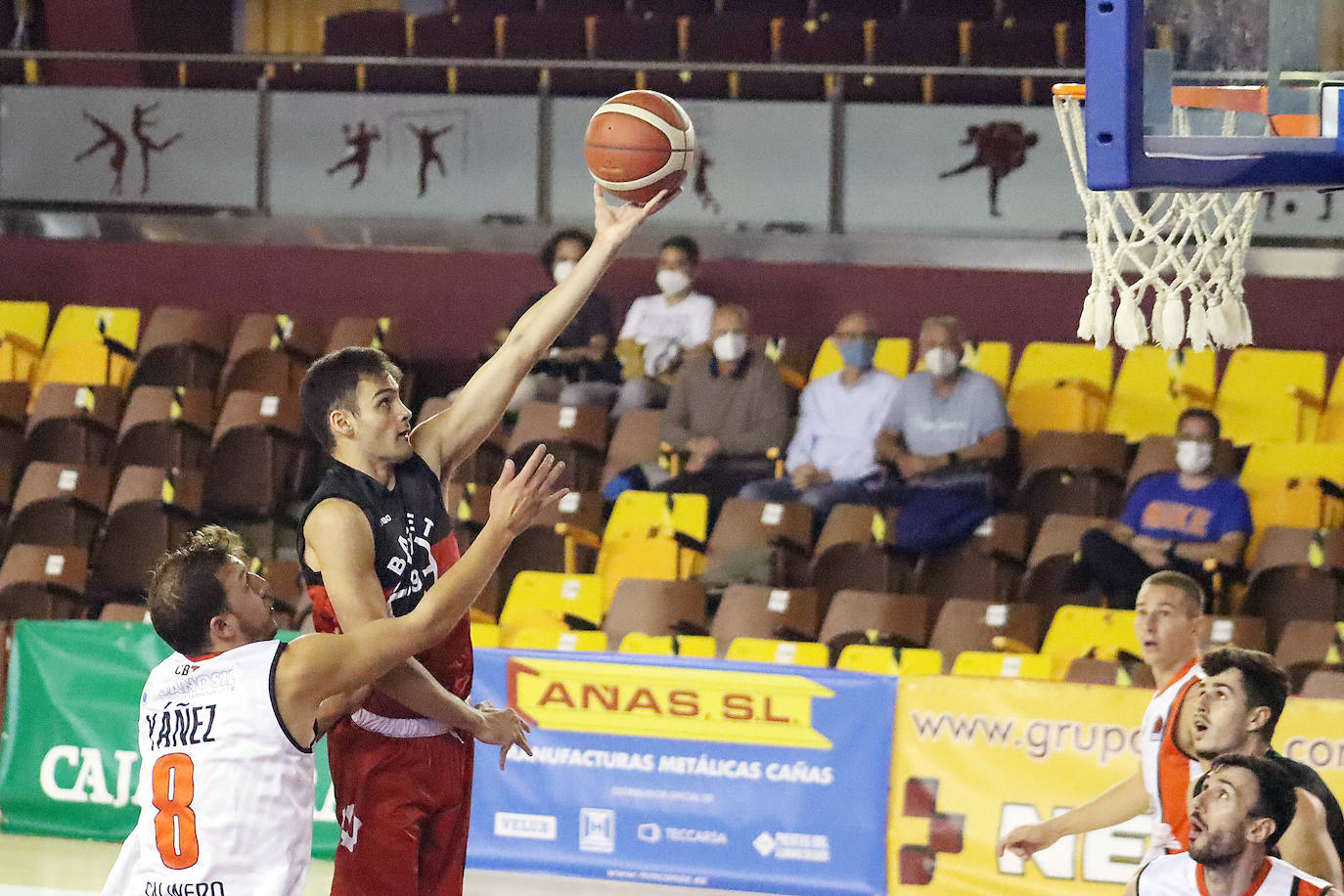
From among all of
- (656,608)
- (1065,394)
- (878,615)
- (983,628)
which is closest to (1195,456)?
(1065,394)

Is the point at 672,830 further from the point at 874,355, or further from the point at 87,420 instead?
the point at 87,420

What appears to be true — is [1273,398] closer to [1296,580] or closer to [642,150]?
[1296,580]

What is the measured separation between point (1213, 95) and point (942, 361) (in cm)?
516

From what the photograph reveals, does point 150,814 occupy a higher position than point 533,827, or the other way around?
point 150,814

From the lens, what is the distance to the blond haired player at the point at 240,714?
12.2 ft

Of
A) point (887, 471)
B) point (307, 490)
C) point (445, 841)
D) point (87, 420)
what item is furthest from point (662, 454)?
point (445, 841)

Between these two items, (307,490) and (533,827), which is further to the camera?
(307,490)

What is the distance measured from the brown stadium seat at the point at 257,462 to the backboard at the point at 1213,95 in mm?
7112

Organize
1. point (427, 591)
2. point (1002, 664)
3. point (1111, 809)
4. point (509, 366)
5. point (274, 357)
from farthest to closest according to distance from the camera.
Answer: point (274, 357)
point (1002, 664)
point (1111, 809)
point (509, 366)
point (427, 591)

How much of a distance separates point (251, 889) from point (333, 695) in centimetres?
48

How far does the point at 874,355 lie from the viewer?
1029 centimetres

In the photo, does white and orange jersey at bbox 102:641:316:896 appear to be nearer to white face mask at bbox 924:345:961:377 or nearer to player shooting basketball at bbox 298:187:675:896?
player shooting basketball at bbox 298:187:675:896

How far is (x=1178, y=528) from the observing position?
8.62 meters

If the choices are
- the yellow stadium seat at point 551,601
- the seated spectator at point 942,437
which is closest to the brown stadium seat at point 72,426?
the yellow stadium seat at point 551,601
